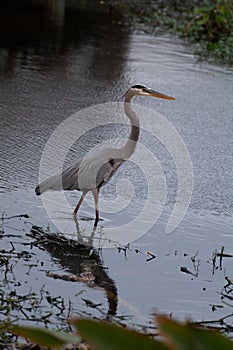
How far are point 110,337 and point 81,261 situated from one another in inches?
145

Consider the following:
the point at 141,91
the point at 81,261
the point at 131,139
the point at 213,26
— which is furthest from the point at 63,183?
the point at 213,26

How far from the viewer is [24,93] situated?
9875mm

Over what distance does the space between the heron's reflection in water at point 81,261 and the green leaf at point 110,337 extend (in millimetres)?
2924

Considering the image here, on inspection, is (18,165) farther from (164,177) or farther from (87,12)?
(87,12)

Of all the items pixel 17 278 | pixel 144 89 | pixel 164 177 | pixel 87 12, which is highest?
pixel 144 89

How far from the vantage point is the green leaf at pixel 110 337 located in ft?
3.79

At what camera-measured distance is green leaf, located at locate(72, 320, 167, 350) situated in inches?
45.5

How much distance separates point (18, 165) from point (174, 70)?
20.4ft

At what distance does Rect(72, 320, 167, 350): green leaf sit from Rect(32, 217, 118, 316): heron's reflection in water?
115 inches

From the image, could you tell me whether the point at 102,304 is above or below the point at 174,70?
above

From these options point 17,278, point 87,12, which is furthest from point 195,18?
point 17,278

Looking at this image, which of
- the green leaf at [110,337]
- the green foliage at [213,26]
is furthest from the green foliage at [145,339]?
the green foliage at [213,26]

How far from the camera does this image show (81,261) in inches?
190

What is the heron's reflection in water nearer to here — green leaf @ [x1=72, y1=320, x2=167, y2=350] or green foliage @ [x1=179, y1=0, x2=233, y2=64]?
green leaf @ [x1=72, y1=320, x2=167, y2=350]
